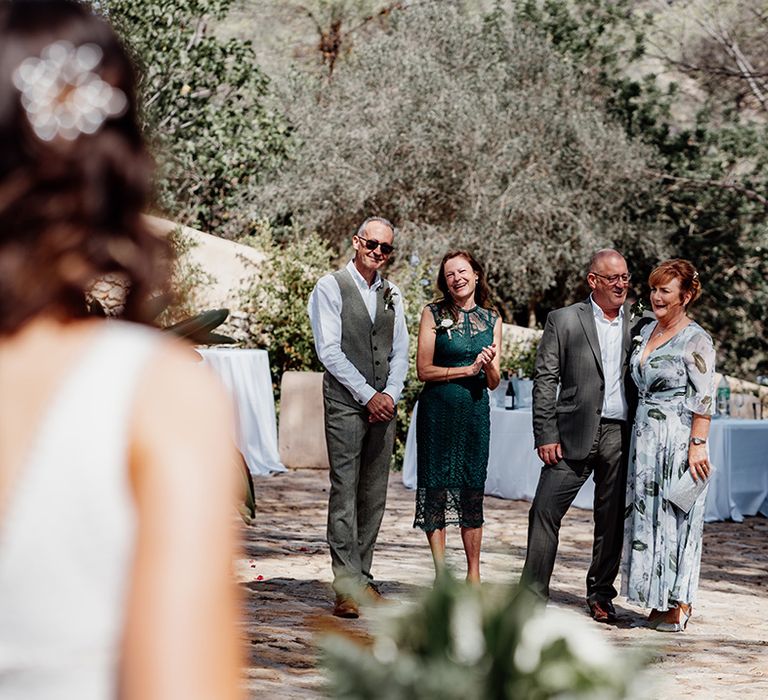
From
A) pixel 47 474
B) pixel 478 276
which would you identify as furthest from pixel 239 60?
pixel 47 474

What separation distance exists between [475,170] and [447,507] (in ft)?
51.3

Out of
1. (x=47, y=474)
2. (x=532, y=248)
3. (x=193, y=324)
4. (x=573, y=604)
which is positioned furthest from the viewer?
(x=532, y=248)

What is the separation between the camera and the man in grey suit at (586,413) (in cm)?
710

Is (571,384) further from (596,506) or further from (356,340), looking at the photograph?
(356,340)

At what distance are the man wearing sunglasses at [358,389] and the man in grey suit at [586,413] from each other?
0.86m

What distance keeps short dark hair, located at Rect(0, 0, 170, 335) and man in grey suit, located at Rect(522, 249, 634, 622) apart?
594 cm

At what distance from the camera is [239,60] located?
23.2 meters

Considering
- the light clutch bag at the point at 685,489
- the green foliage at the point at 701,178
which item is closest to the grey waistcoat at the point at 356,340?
the light clutch bag at the point at 685,489

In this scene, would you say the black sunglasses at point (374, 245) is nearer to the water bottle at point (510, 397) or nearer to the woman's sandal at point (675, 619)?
the woman's sandal at point (675, 619)

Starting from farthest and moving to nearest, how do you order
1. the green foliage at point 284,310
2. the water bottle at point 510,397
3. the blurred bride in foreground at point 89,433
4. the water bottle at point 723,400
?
the green foliage at point 284,310 < the water bottle at point 510,397 < the water bottle at point 723,400 < the blurred bride in foreground at point 89,433

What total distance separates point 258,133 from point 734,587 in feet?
52.6

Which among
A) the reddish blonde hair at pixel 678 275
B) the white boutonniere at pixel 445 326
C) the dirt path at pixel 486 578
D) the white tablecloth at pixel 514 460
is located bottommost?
the dirt path at pixel 486 578

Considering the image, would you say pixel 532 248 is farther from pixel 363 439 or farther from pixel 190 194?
pixel 363 439

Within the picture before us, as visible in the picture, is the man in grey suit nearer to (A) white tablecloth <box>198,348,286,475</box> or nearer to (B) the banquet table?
(B) the banquet table
